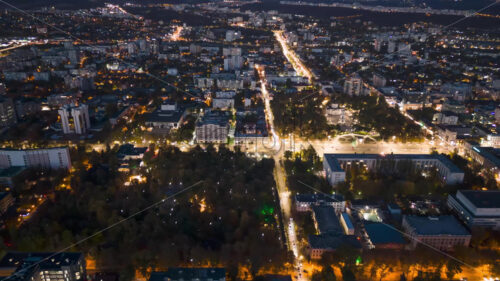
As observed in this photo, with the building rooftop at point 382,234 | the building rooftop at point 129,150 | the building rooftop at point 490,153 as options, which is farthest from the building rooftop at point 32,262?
the building rooftop at point 490,153

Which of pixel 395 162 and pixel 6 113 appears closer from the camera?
pixel 395 162

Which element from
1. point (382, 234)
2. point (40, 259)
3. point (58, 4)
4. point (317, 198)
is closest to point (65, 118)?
point (40, 259)

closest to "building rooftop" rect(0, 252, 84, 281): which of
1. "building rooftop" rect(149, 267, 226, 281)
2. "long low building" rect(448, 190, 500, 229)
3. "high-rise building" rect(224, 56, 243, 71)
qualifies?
"building rooftop" rect(149, 267, 226, 281)

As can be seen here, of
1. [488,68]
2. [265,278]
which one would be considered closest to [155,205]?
[265,278]

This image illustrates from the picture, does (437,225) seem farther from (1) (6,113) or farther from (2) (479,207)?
(1) (6,113)

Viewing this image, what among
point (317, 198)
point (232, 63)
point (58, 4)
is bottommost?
point (317, 198)

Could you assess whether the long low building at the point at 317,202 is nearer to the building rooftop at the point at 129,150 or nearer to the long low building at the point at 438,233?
the long low building at the point at 438,233
